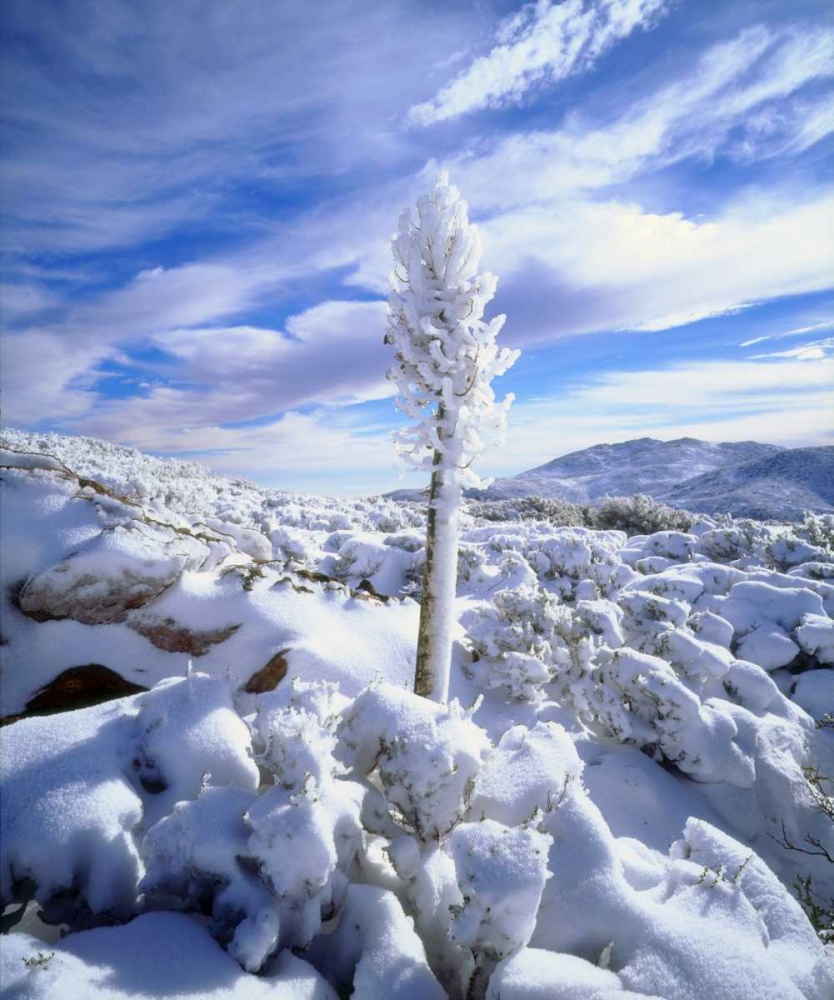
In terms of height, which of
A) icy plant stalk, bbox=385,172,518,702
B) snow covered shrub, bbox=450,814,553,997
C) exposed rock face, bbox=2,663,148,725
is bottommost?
snow covered shrub, bbox=450,814,553,997

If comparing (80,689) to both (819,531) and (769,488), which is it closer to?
(819,531)

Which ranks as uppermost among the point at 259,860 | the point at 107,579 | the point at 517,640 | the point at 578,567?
the point at 107,579

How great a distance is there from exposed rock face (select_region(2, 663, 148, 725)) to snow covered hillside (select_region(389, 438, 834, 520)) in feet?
98.5

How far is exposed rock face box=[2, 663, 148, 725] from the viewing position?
513 cm

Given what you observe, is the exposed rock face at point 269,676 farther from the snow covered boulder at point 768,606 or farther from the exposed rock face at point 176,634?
the snow covered boulder at point 768,606

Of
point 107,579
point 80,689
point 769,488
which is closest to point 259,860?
point 80,689

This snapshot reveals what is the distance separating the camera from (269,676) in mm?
5648

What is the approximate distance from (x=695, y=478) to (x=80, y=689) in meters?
72.5

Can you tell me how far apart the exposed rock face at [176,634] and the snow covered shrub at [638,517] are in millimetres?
22377

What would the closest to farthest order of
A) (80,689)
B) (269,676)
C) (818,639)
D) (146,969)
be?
1. (146,969)
2. (80,689)
3. (269,676)
4. (818,639)

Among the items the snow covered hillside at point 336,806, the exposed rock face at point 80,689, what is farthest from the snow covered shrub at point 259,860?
the exposed rock face at point 80,689

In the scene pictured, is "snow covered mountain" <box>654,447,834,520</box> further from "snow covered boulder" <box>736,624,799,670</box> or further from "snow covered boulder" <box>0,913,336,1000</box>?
"snow covered boulder" <box>0,913,336,1000</box>

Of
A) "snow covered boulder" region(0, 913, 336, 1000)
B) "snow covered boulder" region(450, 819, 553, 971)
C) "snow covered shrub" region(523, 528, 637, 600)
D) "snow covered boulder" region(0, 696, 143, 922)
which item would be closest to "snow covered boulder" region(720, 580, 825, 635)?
"snow covered shrub" region(523, 528, 637, 600)

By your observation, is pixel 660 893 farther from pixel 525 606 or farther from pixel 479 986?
pixel 525 606
